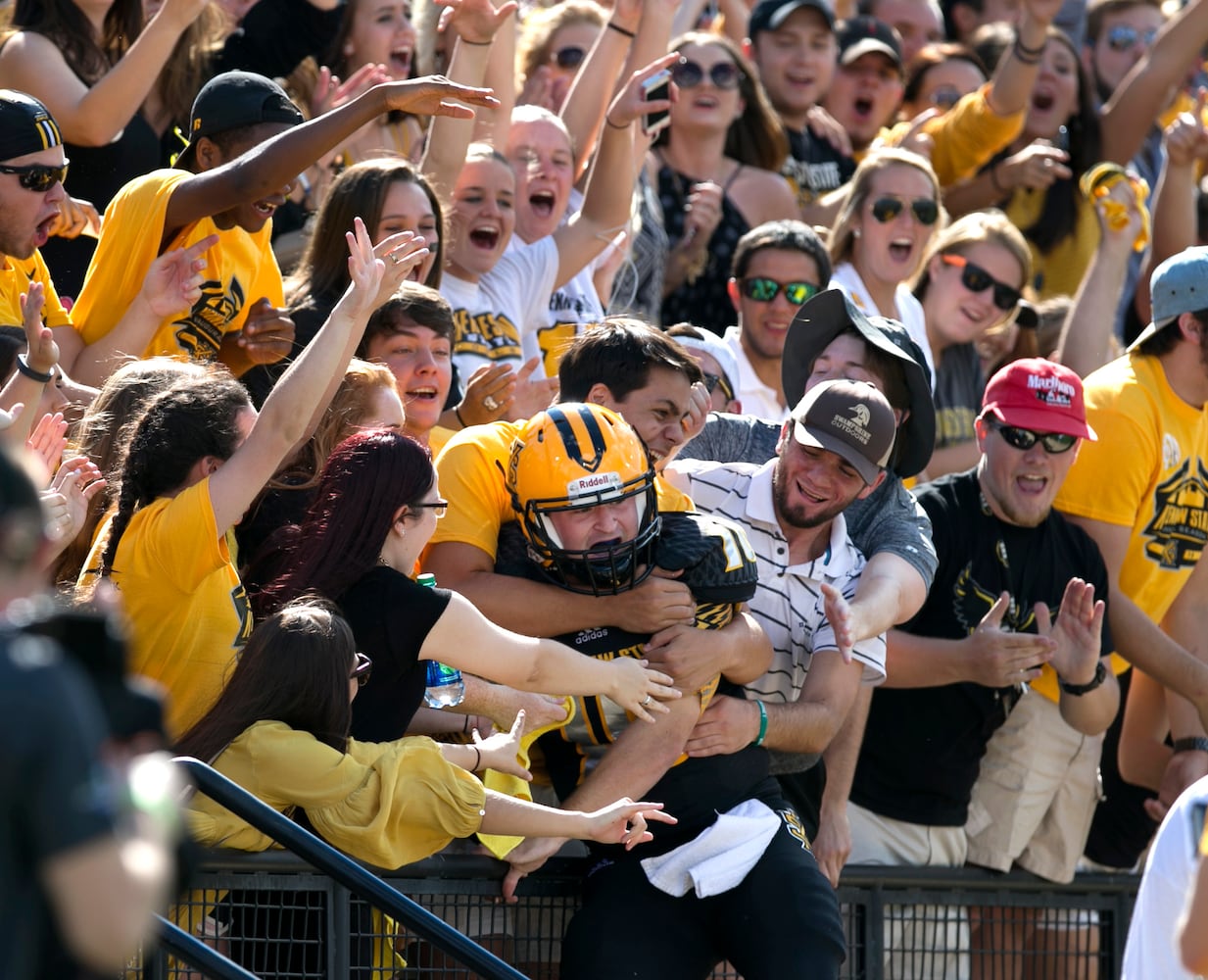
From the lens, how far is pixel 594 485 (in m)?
4.54

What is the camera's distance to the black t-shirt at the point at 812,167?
888 centimetres

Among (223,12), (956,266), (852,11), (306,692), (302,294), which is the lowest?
(306,692)

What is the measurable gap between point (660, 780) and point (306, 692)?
1.17 m

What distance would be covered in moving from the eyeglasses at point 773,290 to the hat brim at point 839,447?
5.25 ft

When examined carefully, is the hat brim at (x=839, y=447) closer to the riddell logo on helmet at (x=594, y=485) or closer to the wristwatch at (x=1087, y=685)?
the riddell logo on helmet at (x=594, y=485)

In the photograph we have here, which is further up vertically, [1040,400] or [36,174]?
[36,174]

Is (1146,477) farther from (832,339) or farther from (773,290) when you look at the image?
(773,290)

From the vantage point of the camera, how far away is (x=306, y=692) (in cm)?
405

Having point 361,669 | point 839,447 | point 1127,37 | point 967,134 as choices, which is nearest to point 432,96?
point 839,447

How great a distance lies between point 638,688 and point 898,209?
3.34 meters

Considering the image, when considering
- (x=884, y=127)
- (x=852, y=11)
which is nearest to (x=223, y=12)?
(x=884, y=127)

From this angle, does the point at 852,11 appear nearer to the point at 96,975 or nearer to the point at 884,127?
the point at 884,127

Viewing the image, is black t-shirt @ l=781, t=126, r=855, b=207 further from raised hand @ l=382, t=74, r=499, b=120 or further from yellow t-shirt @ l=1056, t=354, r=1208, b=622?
raised hand @ l=382, t=74, r=499, b=120

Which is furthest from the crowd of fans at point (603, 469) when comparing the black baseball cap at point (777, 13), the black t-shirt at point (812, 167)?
the black baseball cap at point (777, 13)
